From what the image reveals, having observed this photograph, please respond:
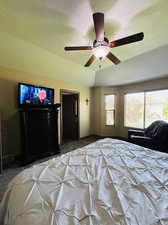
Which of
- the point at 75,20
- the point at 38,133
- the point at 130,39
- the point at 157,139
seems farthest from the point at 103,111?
the point at 75,20

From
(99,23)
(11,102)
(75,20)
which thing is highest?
(75,20)

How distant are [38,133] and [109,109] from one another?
11.5ft

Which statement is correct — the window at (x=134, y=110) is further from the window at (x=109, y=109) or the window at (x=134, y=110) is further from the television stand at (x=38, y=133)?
the television stand at (x=38, y=133)

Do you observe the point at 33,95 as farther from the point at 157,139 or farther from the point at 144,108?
the point at 144,108

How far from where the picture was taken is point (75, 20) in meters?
1.94

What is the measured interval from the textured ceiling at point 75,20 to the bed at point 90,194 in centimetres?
206

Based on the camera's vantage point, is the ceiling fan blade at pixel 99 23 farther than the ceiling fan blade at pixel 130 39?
No

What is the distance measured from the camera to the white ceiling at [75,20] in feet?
5.44

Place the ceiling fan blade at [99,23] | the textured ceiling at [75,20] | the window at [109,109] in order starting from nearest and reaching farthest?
the ceiling fan blade at [99,23] → the textured ceiling at [75,20] → the window at [109,109]

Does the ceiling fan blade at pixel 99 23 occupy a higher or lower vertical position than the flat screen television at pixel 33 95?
higher

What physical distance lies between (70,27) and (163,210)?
2.61m

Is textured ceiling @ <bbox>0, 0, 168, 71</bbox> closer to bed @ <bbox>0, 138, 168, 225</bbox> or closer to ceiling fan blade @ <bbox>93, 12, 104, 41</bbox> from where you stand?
ceiling fan blade @ <bbox>93, 12, 104, 41</bbox>

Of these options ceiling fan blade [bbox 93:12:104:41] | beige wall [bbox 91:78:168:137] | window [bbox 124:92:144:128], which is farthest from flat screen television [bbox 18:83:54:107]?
window [bbox 124:92:144:128]

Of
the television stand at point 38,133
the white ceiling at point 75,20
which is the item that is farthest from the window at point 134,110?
Answer: the television stand at point 38,133
